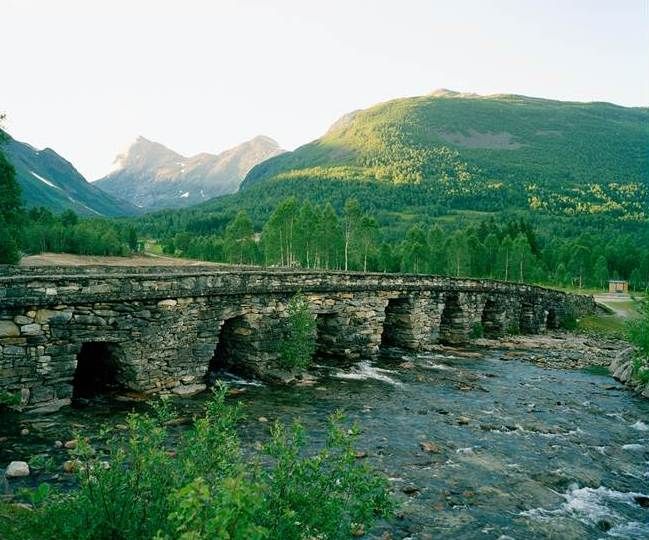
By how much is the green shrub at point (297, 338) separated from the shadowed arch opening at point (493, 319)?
22.1 meters

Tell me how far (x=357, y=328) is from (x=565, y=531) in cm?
1724

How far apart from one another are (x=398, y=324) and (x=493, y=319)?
40.1 feet

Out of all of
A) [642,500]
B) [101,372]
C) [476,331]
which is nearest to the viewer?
[642,500]

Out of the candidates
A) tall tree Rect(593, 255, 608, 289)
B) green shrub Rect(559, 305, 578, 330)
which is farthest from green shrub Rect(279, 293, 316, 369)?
tall tree Rect(593, 255, 608, 289)

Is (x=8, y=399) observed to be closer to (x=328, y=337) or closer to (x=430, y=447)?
(x=430, y=447)

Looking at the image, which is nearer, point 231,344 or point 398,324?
point 231,344

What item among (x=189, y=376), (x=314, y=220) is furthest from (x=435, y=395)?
(x=314, y=220)

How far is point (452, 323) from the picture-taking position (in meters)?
36.4

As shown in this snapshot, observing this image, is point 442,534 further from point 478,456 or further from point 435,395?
point 435,395

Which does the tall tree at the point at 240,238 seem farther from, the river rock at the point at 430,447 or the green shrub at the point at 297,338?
the river rock at the point at 430,447

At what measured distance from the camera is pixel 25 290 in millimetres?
15141

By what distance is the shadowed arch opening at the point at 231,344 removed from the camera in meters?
22.3

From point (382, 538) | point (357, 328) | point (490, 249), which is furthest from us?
point (490, 249)

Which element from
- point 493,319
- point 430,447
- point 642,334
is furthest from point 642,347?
point 493,319
